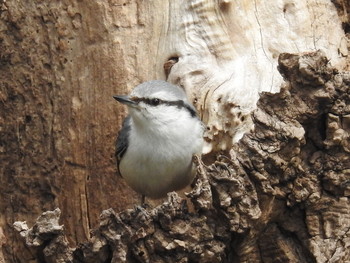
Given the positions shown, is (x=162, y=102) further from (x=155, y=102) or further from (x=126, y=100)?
(x=126, y=100)

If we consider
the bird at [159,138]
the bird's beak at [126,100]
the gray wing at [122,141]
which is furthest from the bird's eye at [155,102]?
the gray wing at [122,141]

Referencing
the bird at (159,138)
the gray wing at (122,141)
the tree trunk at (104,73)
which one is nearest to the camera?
the bird at (159,138)

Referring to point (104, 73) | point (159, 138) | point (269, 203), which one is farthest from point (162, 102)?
point (269, 203)

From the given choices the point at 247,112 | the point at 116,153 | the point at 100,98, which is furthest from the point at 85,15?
the point at 247,112

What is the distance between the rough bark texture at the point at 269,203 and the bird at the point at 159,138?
75 centimetres

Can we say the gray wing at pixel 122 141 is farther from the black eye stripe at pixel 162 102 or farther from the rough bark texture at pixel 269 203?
the rough bark texture at pixel 269 203

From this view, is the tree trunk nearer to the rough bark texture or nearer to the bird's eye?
the bird's eye

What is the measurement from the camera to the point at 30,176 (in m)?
5.85

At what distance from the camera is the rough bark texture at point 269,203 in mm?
4302

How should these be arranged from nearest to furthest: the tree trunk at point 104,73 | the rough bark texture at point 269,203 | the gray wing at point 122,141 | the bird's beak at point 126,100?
the rough bark texture at point 269,203 < the bird's beak at point 126,100 < the gray wing at point 122,141 < the tree trunk at point 104,73

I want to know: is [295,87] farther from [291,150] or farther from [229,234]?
[229,234]

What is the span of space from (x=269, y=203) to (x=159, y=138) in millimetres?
1018

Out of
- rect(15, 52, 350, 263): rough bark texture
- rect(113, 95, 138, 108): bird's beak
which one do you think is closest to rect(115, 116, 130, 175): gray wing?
rect(113, 95, 138, 108): bird's beak

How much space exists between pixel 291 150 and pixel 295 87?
1.24ft
